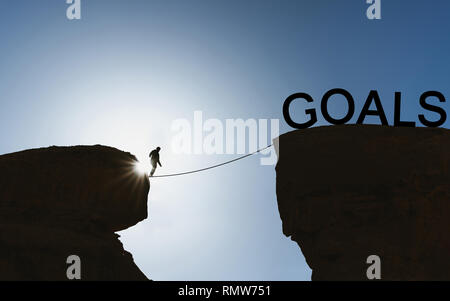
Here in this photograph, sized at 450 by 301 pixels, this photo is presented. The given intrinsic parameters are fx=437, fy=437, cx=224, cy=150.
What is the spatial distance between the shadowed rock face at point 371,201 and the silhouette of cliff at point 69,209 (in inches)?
400

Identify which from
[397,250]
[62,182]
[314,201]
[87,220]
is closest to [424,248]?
[397,250]

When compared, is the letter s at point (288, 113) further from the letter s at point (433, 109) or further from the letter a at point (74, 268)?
the letter a at point (74, 268)

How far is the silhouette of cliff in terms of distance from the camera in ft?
72.4

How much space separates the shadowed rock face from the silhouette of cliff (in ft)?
33.3

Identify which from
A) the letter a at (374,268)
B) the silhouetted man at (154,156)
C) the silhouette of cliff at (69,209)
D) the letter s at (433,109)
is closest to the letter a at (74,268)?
the silhouette of cliff at (69,209)

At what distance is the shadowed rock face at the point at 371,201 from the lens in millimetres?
23625

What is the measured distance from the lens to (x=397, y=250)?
77.5 feet

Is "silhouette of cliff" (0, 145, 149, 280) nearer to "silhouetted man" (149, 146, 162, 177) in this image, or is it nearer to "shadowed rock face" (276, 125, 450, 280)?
"silhouetted man" (149, 146, 162, 177)

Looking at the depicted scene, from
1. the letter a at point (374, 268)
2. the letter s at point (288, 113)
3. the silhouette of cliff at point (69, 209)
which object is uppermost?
the letter s at point (288, 113)

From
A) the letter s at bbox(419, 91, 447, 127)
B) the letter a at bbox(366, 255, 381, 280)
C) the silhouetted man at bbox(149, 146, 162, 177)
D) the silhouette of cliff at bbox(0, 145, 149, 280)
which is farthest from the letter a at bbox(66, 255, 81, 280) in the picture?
the letter s at bbox(419, 91, 447, 127)

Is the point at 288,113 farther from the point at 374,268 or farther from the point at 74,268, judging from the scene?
the point at 74,268

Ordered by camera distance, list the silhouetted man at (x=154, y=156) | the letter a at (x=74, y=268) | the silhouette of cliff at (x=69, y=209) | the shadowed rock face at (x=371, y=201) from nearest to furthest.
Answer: the silhouette of cliff at (x=69, y=209) < the letter a at (x=74, y=268) < the shadowed rock face at (x=371, y=201) < the silhouetted man at (x=154, y=156)
